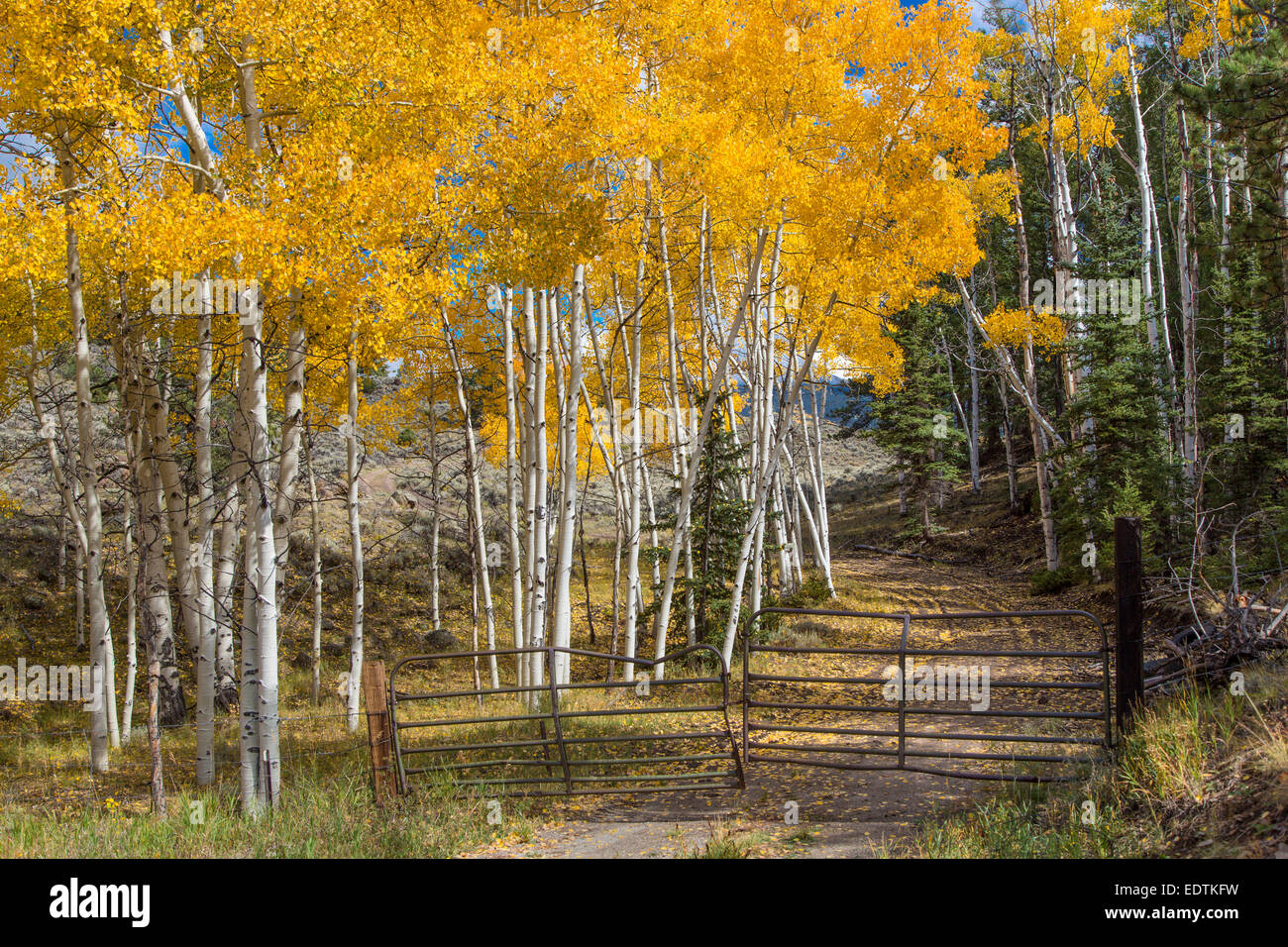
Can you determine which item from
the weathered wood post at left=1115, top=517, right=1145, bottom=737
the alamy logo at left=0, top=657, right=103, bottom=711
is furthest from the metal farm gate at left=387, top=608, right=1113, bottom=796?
the alamy logo at left=0, top=657, right=103, bottom=711

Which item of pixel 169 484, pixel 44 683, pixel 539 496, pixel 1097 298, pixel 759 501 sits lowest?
pixel 44 683

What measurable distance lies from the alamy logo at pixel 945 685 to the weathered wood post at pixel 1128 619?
336cm

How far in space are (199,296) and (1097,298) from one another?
15.5 meters

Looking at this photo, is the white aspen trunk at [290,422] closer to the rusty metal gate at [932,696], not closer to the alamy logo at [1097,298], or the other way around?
the rusty metal gate at [932,696]

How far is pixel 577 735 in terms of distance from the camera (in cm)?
917

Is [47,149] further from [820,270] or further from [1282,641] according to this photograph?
[1282,641]

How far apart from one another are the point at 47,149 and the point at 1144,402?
1787 cm

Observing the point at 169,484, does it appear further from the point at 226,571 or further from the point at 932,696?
the point at 932,696

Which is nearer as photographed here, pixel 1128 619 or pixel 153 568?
pixel 1128 619

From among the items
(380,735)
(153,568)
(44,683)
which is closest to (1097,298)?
(380,735)

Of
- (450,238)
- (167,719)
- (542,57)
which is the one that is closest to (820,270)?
(542,57)

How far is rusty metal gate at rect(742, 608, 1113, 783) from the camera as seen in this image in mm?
6957

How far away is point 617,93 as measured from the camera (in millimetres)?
9047

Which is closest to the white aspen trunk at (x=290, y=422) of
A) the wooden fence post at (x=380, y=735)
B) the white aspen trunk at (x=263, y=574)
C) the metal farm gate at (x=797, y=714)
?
the white aspen trunk at (x=263, y=574)
